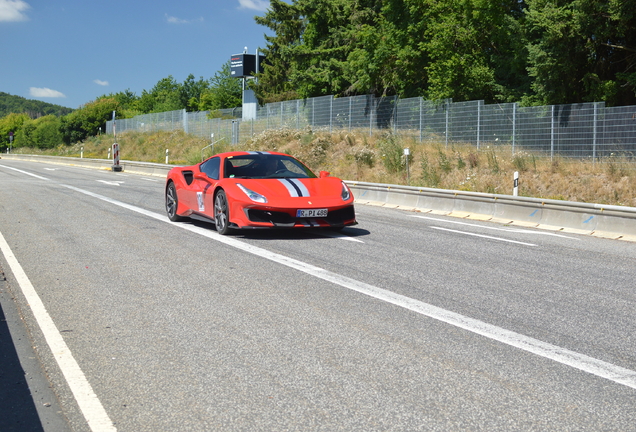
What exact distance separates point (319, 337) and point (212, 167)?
6.68 meters

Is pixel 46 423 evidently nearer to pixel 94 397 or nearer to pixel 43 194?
pixel 94 397

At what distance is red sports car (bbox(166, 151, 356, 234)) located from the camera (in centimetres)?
947

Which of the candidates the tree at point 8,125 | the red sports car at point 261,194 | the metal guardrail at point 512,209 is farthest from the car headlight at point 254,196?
the tree at point 8,125

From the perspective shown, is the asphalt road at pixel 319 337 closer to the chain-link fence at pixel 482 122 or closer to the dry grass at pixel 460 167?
the dry grass at pixel 460 167

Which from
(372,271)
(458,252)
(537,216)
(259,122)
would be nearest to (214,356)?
(372,271)

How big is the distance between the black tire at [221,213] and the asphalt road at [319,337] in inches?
26.8

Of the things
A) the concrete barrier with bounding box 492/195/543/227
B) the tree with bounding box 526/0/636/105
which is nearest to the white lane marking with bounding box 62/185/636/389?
the concrete barrier with bounding box 492/195/543/227

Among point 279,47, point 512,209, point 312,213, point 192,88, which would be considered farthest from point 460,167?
point 192,88

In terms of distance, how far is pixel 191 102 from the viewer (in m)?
117

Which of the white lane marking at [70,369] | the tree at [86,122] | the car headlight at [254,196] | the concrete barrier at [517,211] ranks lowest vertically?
the white lane marking at [70,369]

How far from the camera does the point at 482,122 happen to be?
977 inches

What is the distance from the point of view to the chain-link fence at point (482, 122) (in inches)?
805

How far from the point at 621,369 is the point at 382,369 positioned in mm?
1478

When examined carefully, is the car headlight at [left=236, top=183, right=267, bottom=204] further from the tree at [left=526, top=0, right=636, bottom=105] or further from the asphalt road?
the tree at [left=526, top=0, right=636, bottom=105]
